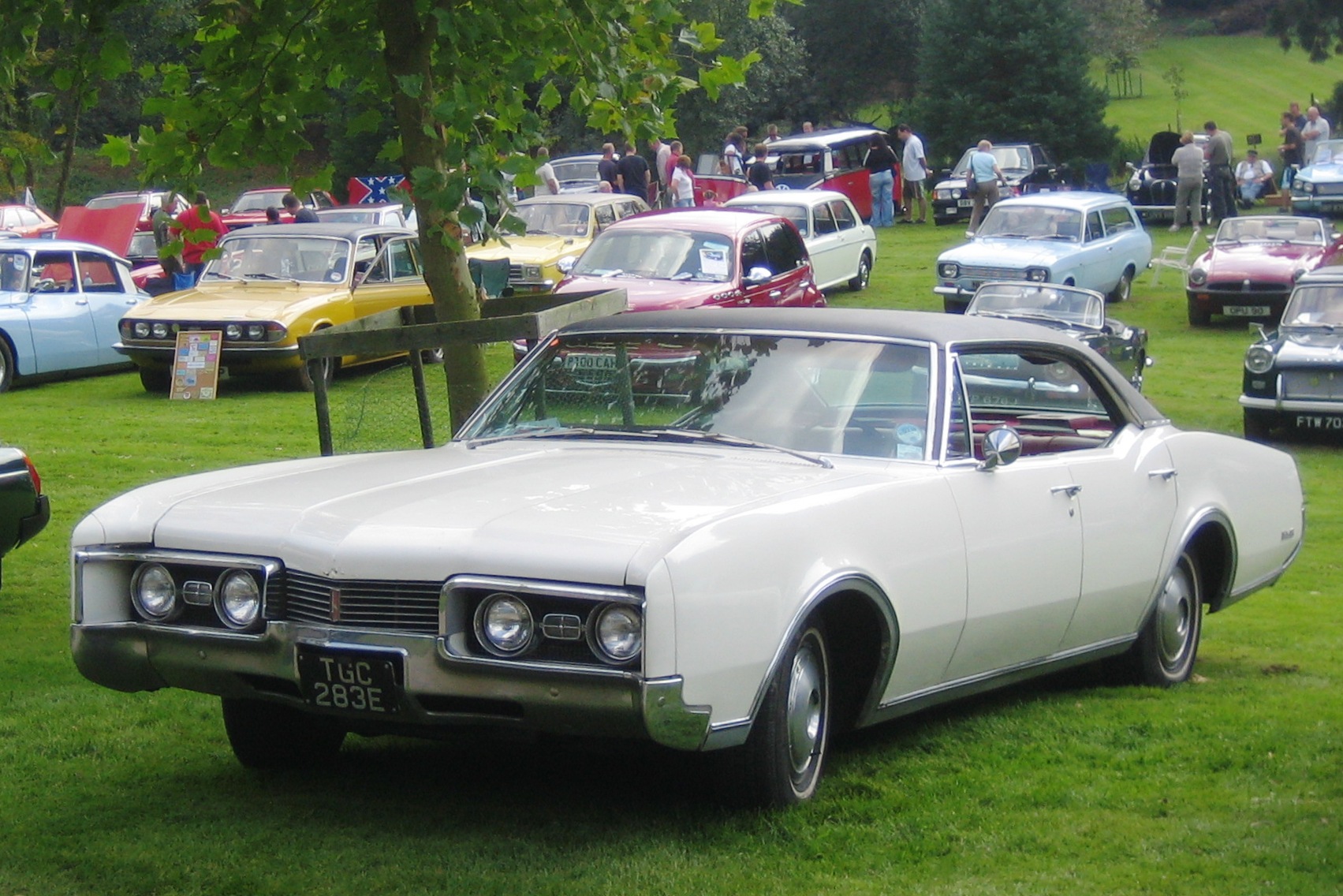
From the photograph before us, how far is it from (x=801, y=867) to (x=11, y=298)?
50.4ft

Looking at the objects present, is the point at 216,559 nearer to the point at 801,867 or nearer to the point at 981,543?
the point at 801,867

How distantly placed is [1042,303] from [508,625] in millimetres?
15287

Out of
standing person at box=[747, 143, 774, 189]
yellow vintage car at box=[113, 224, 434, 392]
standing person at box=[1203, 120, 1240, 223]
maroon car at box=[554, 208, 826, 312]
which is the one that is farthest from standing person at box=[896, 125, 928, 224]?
yellow vintage car at box=[113, 224, 434, 392]

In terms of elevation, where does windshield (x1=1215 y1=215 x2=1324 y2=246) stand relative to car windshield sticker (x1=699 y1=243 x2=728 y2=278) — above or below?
below

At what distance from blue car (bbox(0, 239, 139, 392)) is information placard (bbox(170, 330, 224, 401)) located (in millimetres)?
1800

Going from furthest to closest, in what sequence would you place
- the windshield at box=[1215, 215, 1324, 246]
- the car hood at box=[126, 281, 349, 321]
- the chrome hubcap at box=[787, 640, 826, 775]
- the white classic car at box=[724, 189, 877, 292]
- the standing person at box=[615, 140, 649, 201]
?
1. the standing person at box=[615, 140, 649, 201]
2. the white classic car at box=[724, 189, 877, 292]
3. the windshield at box=[1215, 215, 1324, 246]
4. the car hood at box=[126, 281, 349, 321]
5. the chrome hubcap at box=[787, 640, 826, 775]

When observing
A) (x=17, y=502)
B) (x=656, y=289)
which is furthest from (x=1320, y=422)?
(x=17, y=502)

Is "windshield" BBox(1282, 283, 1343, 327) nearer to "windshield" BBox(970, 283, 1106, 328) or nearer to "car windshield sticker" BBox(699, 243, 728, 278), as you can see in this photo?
"windshield" BBox(970, 283, 1106, 328)

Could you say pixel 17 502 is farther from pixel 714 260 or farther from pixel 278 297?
pixel 714 260

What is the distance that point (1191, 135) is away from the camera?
3162 cm

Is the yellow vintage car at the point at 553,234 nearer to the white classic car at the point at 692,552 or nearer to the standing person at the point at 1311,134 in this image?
the white classic car at the point at 692,552

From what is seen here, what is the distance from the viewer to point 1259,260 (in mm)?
23422

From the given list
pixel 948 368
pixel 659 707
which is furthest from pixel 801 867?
pixel 948 368

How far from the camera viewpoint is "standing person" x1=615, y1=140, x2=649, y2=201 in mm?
30703
